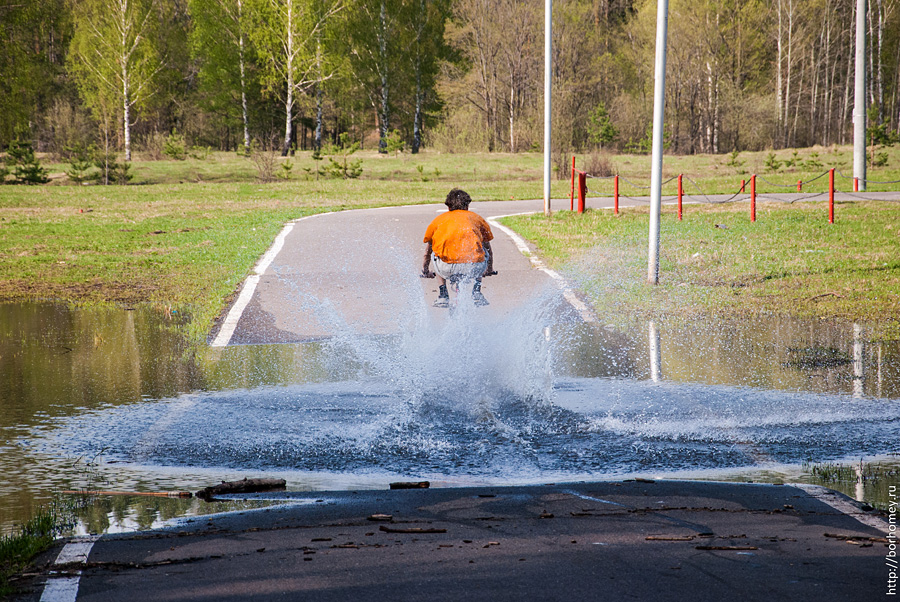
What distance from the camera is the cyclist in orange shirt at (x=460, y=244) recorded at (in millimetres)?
8812

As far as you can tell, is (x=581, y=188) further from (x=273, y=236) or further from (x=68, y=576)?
(x=68, y=576)

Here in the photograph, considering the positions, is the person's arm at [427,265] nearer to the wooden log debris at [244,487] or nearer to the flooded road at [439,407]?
the flooded road at [439,407]

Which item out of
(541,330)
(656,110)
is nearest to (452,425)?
(541,330)

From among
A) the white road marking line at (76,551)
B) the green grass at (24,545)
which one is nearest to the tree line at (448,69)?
the green grass at (24,545)

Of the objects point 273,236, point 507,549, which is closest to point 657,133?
point 273,236

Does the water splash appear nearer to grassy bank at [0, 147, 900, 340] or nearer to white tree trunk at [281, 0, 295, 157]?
grassy bank at [0, 147, 900, 340]

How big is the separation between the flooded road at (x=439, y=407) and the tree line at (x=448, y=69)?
1664 inches

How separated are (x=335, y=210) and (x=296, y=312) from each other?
15.2m

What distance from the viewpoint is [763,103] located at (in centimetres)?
6028

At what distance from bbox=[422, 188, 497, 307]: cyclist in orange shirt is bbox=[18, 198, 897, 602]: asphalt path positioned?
3.61 metres

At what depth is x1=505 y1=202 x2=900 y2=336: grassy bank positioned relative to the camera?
481 inches

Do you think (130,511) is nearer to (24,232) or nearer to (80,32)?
(24,232)

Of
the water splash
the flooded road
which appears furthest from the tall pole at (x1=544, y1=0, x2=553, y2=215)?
the water splash

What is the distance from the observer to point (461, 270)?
28.9ft
